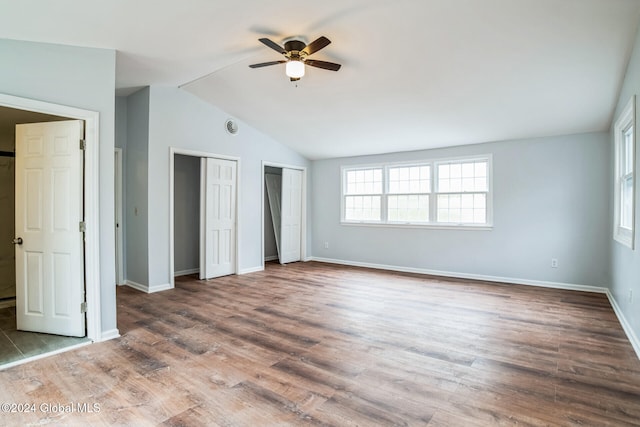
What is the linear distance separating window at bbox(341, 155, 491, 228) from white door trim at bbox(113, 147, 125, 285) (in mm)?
4201

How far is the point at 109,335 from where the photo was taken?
3225 mm

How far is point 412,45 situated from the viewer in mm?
3514

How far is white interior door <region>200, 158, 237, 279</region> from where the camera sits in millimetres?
5656

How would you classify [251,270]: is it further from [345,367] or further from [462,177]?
[462,177]

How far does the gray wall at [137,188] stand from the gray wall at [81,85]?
1.72m

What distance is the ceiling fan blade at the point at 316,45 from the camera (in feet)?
9.96

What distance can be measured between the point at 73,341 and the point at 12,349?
0.43m

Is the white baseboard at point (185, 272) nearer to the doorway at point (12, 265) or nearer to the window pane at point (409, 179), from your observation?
the doorway at point (12, 265)

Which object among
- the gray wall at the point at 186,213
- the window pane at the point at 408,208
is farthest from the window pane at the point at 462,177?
the gray wall at the point at 186,213

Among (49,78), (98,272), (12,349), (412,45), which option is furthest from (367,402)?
(49,78)

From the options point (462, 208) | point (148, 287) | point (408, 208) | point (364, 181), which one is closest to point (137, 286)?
point (148, 287)

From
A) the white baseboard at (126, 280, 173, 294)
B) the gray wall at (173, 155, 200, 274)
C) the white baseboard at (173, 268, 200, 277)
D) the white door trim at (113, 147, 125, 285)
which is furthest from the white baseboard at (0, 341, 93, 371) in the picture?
the gray wall at (173, 155, 200, 274)

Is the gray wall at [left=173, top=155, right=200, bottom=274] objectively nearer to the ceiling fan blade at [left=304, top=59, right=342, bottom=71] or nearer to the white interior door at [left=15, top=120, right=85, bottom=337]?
the white interior door at [left=15, top=120, right=85, bottom=337]

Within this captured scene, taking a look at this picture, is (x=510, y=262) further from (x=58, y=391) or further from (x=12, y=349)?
(x=12, y=349)
